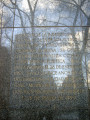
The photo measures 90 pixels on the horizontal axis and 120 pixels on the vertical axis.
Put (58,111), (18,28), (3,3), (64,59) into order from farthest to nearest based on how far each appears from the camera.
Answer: (3,3)
(18,28)
(64,59)
(58,111)

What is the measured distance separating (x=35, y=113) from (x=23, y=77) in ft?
3.50

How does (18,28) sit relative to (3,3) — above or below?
below

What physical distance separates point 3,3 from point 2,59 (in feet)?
6.73

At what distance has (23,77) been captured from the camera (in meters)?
4.51

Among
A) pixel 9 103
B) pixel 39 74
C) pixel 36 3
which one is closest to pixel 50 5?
pixel 36 3

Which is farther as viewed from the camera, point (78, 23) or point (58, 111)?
point (78, 23)

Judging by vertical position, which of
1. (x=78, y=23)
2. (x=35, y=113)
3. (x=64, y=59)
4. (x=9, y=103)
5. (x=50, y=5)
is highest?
(x=50, y=5)

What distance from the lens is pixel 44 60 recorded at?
A: 4.63 meters

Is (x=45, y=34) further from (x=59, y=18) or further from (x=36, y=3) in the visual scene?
(x=36, y=3)

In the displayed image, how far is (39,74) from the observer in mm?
4516

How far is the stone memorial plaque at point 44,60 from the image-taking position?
4.29m

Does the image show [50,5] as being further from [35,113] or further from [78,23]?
[35,113]

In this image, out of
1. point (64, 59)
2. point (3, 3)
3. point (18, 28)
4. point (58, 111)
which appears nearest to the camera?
point (58, 111)

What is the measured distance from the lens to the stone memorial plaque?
169 inches
